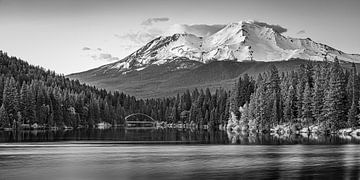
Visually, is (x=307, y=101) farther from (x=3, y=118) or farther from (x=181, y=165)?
(x=181, y=165)

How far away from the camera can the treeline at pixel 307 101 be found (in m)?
132

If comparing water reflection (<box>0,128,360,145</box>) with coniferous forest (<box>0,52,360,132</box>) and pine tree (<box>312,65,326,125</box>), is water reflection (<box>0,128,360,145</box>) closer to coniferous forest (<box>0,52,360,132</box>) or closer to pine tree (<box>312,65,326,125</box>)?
pine tree (<box>312,65,326,125</box>)

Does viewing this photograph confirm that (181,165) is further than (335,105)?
No

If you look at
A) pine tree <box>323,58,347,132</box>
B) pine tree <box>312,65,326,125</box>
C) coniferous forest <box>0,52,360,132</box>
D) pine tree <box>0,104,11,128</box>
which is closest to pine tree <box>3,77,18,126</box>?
coniferous forest <box>0,52,360,132</box>

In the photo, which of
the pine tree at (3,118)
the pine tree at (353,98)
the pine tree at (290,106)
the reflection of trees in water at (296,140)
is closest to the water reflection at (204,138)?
the reflection of trees in water at (296,140)

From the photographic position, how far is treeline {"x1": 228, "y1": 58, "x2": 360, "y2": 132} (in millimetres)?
132125

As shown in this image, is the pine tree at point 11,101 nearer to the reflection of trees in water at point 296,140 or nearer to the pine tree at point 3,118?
the pine tree at point 3,118

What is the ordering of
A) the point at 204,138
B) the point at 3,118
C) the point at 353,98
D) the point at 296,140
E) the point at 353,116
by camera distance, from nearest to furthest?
the point at 296,140, the point at 204,138, the point at 353,116, the point at 353,98, the point at 3,118

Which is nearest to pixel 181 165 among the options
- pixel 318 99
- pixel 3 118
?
pixel 318 99

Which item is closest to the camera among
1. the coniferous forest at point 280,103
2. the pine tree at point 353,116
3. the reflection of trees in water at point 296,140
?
the reflection of trees in water at point 296,140

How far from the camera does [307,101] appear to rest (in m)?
142

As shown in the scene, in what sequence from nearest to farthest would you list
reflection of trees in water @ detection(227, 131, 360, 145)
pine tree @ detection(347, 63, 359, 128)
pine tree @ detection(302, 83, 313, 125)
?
reflection of trees in water @ detection(227, 131, 360, 145)
pine tree @ detection(347, 63, 359, 128)
pine tree @ detection(302, 83, 313, 125)

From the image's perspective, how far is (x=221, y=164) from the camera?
58.5m

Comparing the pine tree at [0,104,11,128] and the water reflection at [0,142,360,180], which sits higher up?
the pine tree at [0,104,11,128]
